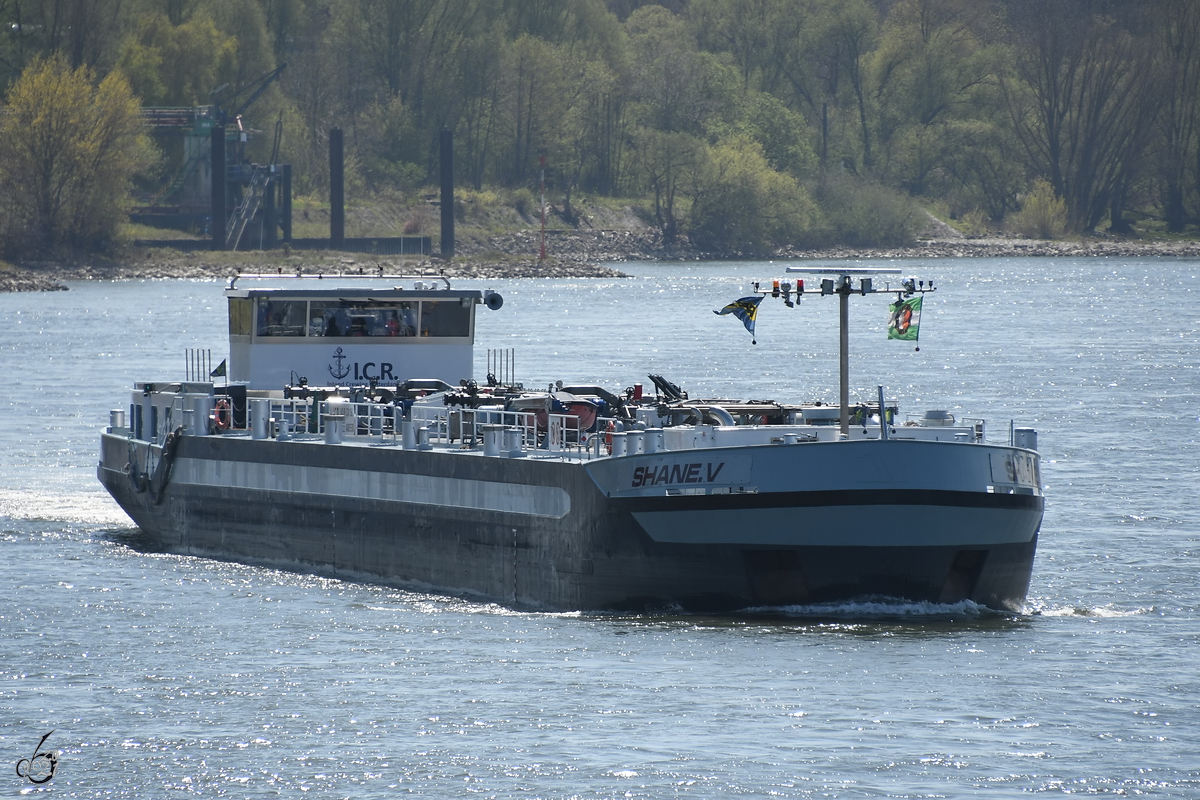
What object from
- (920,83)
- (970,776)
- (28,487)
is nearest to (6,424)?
(28,487)

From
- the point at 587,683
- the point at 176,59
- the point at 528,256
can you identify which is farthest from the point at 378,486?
the point at 528,256

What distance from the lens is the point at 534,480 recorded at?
99.6ft

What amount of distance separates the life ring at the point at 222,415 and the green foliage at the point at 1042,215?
158 meters

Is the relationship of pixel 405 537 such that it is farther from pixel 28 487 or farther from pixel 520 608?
pixel 28 487

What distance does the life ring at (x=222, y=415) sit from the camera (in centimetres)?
3772

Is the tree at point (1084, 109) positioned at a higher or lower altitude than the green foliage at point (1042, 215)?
higher

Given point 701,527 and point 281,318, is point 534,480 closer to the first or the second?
point 701,527

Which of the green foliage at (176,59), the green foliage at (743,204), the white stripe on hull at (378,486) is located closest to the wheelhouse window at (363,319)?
the white stripe on hull at (378,486)

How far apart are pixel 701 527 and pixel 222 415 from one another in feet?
42.8

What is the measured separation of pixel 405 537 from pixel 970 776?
1294 cm

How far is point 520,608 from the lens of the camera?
1212 inches

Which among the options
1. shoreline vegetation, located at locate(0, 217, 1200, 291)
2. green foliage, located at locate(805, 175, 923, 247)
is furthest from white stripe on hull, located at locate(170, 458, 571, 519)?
green foliage, located at locate(805, 175, 923, 247)

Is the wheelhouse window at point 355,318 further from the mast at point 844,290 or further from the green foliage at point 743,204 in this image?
the green foliage at point 743,204

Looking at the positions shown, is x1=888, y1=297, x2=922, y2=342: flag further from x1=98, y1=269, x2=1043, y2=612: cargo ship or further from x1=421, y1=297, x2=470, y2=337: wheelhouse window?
x1=421, y1=297, x2=470, y2=337: wheelhouse window
